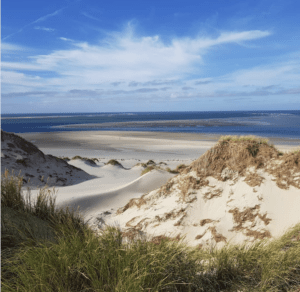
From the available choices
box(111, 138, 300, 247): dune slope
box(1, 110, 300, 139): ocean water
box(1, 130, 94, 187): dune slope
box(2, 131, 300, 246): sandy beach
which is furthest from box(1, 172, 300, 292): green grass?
box(1, 110, 300, 139): ocean water

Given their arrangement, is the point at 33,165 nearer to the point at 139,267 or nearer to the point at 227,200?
the point at 227,200

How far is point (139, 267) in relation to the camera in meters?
3.27

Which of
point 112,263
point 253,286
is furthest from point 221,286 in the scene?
point 112,263

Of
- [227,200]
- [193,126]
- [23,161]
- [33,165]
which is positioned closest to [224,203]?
[227,200]

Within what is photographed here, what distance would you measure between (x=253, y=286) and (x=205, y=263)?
71 cm

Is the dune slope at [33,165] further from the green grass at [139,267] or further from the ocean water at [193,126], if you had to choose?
the ocean water at [193,126]

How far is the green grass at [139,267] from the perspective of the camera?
10.00 feet

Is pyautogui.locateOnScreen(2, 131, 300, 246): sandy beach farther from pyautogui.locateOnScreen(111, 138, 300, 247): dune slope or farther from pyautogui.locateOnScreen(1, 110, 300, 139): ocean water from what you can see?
pyautogui.locateOnScreen(1, 110, 300, 139): ocean water

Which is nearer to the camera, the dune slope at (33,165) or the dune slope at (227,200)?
the dune slope at (227,200)

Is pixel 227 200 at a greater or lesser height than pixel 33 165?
greater

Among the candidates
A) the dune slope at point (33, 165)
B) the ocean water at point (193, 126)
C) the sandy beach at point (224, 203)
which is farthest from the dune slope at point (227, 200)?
the ocean water at point (193, 126)

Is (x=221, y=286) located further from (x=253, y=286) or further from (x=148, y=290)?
(x=148, y=290)

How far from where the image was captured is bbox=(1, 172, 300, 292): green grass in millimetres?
3047

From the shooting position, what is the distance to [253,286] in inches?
138
